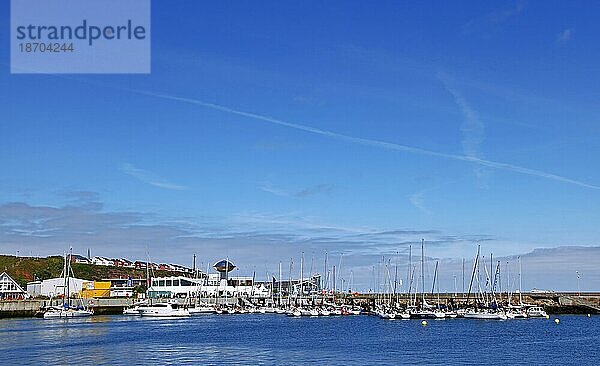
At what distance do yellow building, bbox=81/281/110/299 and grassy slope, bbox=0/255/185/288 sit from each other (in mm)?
27697

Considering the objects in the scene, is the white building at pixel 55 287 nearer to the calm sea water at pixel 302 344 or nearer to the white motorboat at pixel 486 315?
the calm sea water at pixel 302 344

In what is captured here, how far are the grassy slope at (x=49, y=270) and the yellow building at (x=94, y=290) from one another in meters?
27.7

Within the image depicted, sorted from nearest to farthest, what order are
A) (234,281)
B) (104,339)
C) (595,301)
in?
(104,339)
(595,301)
(234,281)

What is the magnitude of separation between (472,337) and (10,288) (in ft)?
317

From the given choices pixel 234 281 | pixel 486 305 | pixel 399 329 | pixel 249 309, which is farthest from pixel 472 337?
pixel 234 281

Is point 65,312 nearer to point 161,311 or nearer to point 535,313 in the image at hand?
point 161,311

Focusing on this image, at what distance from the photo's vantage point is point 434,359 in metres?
52.2

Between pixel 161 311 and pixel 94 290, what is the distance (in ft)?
96.4

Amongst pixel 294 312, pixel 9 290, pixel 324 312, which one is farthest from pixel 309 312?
pixel 9 290

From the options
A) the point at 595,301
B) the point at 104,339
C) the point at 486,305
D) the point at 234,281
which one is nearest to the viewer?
the point at 104,339

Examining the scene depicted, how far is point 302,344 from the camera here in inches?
2510

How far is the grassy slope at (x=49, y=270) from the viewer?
582 ft

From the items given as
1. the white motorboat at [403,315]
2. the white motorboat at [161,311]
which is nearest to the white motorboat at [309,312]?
the white motorboat at [403,315]

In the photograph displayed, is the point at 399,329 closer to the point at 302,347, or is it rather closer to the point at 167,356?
the point at 302,347
